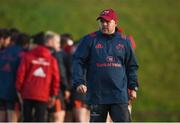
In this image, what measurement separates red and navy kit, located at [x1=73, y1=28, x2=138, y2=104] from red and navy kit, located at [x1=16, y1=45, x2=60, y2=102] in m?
3.91

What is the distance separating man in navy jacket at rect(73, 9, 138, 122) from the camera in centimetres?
1176

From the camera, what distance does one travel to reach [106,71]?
1176 centimetres

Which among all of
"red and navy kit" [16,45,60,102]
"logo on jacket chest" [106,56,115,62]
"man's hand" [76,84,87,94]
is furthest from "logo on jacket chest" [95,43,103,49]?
"red and navy kit" [16,45,60,102]

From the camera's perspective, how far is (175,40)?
108ft

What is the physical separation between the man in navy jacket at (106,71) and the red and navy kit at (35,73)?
392 centimetres

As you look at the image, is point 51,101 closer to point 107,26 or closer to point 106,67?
point 106,67

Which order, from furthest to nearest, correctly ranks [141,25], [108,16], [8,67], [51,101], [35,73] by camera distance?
1. [141,25]
2. [51,101]
3. [8,67]
4. [35,73]
5. [108,16]

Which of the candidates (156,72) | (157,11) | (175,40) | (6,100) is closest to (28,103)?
(6,100)

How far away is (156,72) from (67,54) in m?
13.8

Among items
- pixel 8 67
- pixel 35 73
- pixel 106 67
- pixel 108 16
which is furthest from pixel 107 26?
pixel 8 67

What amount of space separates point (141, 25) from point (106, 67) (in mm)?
21872

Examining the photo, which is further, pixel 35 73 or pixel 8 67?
pixel 8 67

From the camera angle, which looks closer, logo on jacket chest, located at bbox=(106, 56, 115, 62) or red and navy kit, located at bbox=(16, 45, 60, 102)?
logo on jacket chest, located at bbox=(106, 56, 115, 62)

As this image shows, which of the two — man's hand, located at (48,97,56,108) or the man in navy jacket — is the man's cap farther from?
man's hand, located at (48,97,56,108)
